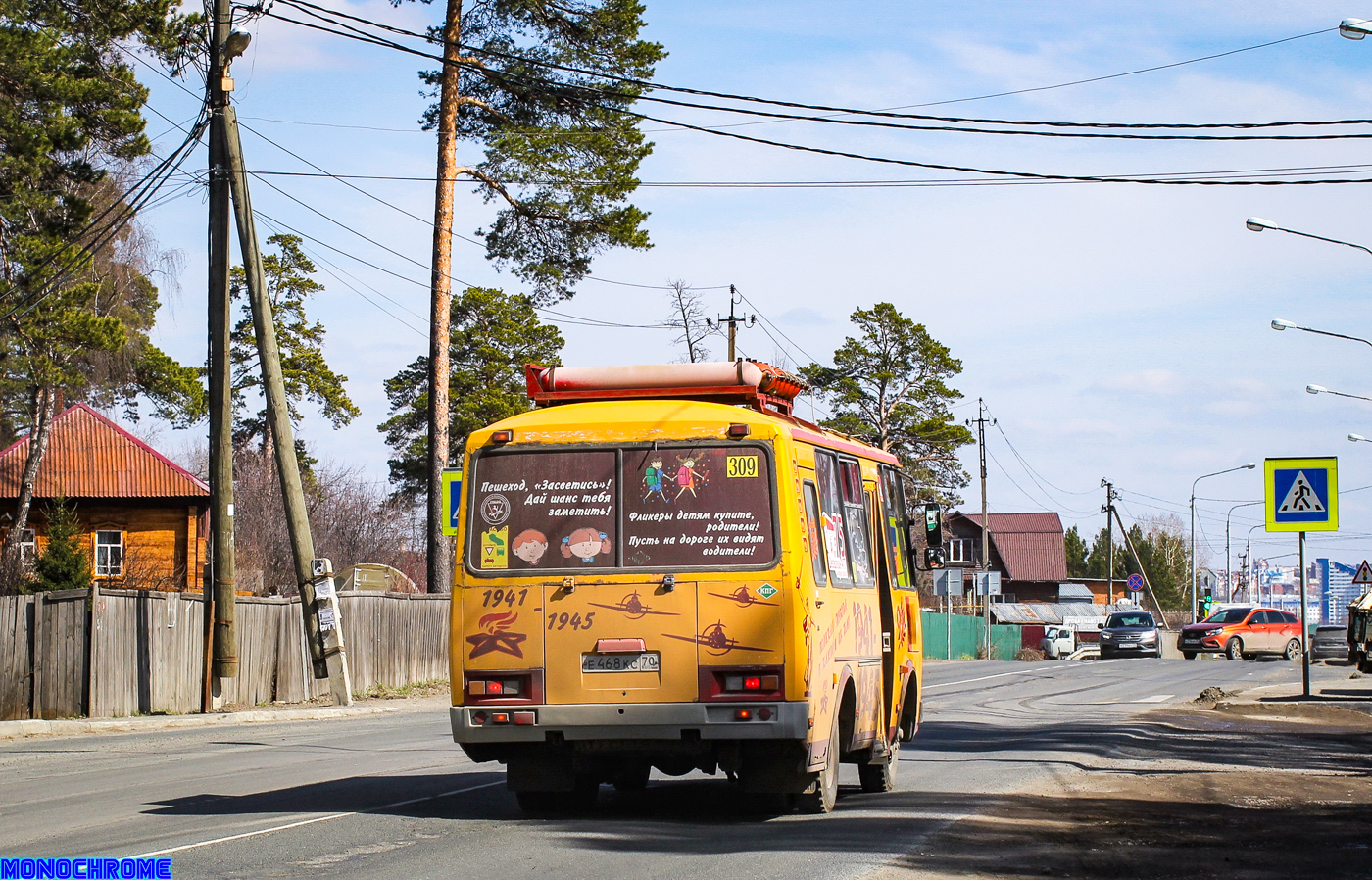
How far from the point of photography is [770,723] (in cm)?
892

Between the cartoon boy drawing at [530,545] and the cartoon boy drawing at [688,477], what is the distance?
3.16ft

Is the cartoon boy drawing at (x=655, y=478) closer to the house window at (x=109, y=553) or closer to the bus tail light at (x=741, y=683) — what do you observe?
the bus tail light at (x=741, y=683)

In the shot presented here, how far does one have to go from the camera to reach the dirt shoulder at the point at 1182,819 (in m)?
7.82

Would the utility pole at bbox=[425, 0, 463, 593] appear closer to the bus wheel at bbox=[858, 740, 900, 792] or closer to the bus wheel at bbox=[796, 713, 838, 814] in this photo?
the bus wheel at bbox=[858, 740, 900, 792]

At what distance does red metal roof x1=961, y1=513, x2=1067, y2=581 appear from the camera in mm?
95312

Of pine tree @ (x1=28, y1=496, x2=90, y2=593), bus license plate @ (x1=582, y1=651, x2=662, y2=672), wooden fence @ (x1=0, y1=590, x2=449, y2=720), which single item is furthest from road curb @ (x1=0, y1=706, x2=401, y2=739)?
pine tree @ (x1=28, y1=496, x2=90, y2=593)

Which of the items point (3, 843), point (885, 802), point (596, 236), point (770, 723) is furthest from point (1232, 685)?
point (3, 843)

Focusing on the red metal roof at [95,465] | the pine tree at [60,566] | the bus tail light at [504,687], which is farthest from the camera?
the red metal roof at [95,465]

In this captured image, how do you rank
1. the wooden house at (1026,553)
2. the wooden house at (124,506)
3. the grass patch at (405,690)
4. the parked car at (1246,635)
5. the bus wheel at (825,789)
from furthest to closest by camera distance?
the wooden house at (1026,553) < the parked car at (1246,635) < the wooden house at (124,506) < the grass patch at (405,690) < the bus wheel at (825,789)

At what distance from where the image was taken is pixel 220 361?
847 inches

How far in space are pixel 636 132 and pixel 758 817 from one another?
2171cm

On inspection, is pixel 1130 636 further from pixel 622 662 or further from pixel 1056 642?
pixel 622 662

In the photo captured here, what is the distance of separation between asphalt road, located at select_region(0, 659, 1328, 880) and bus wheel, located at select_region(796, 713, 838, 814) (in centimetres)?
14

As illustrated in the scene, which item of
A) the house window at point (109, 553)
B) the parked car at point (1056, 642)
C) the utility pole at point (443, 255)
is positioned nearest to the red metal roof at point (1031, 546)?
the parked car at point (1056, 642)
